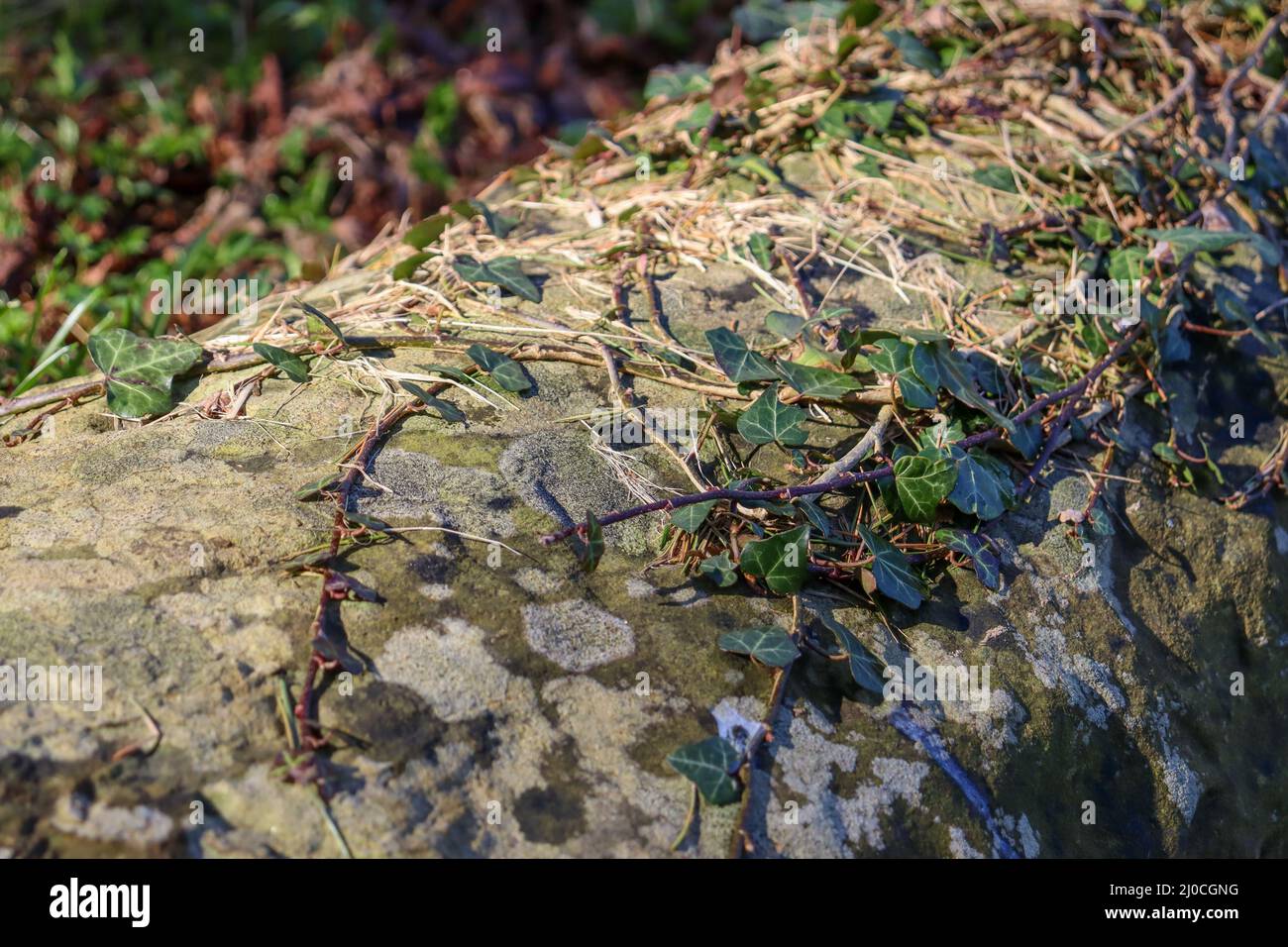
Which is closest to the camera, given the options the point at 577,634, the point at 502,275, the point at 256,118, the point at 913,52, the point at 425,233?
the point at 577,634

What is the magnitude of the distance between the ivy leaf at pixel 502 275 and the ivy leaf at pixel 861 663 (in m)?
1.09

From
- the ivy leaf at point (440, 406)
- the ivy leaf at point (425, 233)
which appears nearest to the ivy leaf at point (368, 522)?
the ivy leaf at point (440, 406)

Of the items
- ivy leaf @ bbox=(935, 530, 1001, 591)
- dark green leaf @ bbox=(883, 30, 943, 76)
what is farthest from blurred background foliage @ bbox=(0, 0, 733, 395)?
ivy leaf @ bbox=(935, 530, 1001, 591)

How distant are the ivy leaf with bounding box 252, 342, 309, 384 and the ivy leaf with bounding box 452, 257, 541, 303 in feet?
1.50

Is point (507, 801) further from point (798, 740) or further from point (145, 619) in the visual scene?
point (145, 619)

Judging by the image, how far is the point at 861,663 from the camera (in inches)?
67.9

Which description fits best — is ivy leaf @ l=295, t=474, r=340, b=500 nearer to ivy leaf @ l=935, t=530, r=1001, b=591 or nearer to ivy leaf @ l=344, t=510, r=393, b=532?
ivy leaf @ l=344, t=510, r=393, b=532

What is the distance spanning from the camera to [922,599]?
74.1 inches

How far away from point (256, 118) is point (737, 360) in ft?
11.3

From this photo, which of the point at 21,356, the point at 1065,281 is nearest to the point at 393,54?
the point at 21,356

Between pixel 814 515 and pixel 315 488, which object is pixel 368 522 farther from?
pixel 814 515

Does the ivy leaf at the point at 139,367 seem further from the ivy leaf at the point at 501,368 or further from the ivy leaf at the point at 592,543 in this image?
the ivy leaf at the point at 592,543

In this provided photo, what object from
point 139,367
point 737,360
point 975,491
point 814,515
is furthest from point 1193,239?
point 139,367
